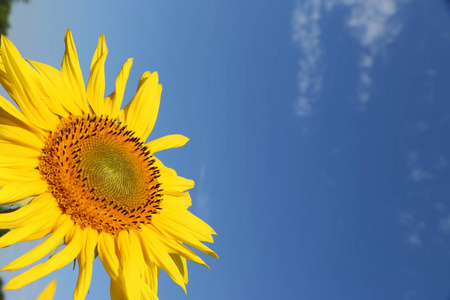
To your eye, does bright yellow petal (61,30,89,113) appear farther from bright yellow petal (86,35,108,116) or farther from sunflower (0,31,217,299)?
bright yellow petal (86,35,108,116)

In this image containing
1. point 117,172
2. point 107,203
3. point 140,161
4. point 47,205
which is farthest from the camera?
point 140,161

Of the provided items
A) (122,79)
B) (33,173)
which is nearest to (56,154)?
(33,173)

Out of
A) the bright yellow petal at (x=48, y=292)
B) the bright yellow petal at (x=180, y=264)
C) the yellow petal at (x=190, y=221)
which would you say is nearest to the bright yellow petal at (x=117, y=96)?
the yellow petal at (x=190, y=221)

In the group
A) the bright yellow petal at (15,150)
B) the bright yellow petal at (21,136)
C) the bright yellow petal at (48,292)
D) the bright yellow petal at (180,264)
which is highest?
the bright yellow petal at (180,264)

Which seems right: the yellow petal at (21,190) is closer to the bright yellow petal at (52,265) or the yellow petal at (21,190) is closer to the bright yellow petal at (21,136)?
the bright yellow petal at (21,136)

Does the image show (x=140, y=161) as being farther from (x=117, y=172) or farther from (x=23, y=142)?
(x=23, y=142)

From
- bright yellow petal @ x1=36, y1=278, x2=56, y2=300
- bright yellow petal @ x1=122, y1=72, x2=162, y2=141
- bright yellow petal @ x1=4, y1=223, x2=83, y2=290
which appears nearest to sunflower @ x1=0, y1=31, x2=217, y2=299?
bright yellow petal @ x1=4, y1=223, x2=83, y2=290
